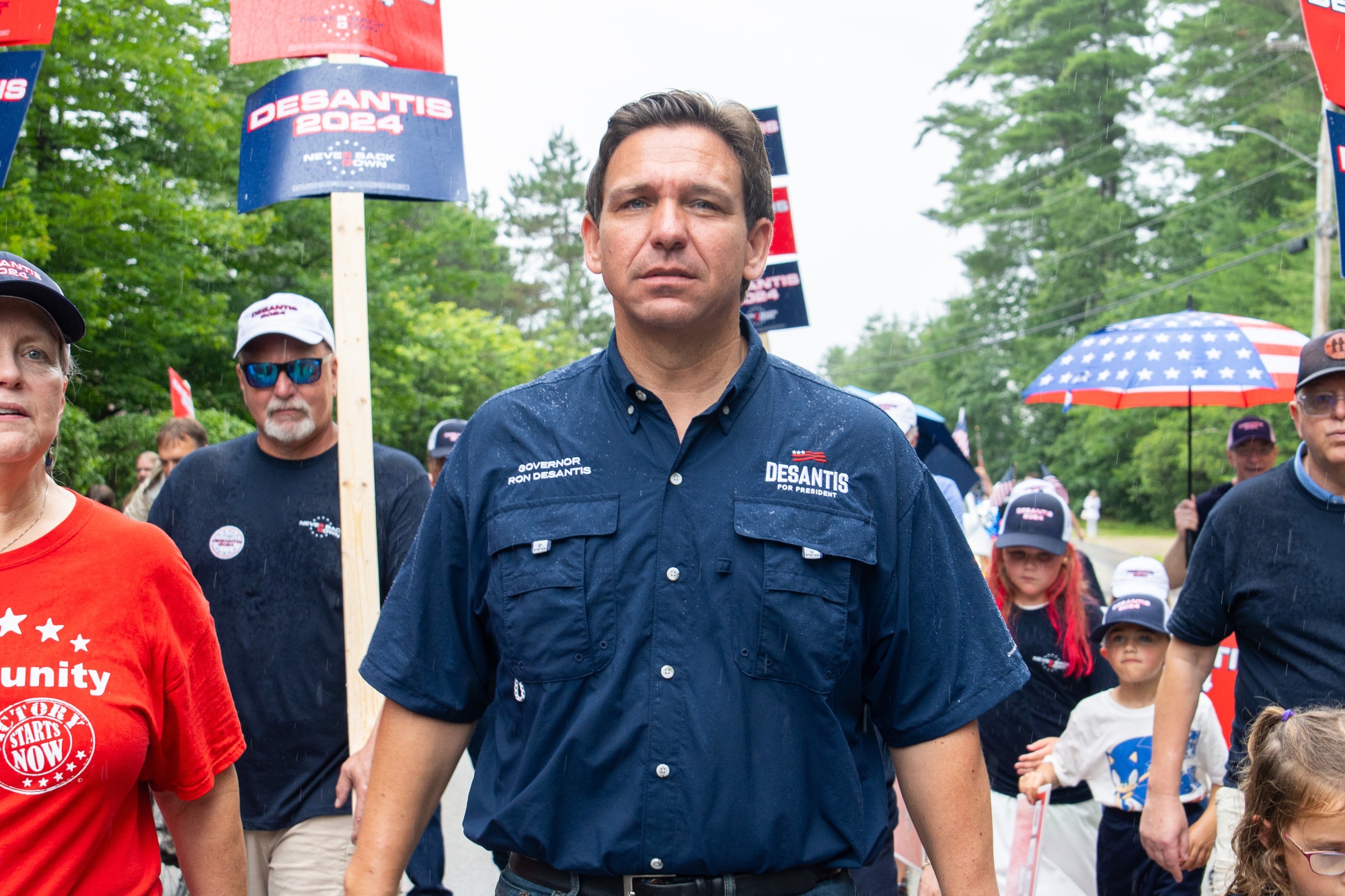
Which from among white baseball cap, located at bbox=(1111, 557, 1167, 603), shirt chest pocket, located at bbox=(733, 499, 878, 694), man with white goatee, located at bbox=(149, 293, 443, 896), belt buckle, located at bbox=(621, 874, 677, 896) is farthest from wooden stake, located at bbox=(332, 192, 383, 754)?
white baseball cap, located at bbox=(1111, 557, 1167, 603)

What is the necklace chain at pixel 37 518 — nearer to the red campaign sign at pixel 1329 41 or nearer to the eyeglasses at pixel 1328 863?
the eyeglasses at pixel 1328 863

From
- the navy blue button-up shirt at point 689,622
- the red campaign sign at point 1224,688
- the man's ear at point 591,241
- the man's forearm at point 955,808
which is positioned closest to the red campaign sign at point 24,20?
the man's ear at point 591,241

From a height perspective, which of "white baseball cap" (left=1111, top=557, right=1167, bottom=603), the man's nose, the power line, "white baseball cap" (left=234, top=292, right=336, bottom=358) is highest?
the power line

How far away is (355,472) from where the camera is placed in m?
4.06

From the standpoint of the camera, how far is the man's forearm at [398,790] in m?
2.50

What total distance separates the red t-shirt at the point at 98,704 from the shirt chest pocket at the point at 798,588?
4.11 ft

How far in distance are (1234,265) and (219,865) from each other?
126 feet

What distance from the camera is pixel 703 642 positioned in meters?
2.30

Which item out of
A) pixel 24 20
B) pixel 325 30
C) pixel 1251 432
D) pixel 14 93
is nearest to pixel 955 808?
pixel 325 30

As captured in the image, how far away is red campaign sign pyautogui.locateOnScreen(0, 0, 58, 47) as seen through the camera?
5426mm

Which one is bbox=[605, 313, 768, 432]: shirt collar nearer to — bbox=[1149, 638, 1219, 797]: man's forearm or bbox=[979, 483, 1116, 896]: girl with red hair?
bbox=[1149, 638, 1219, 797]: man's forearm

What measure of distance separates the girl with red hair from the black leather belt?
119 inches

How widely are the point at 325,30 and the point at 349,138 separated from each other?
0.45 metres

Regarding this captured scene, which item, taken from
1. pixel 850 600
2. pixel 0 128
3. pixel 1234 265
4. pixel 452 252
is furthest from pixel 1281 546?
pixel 452 252
